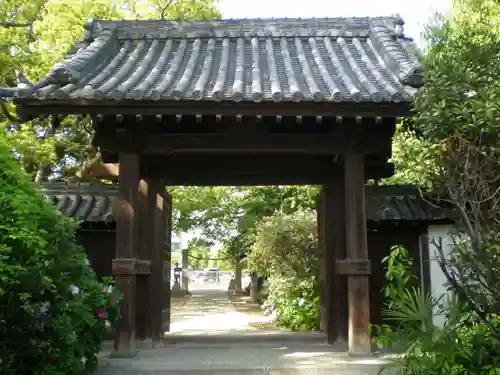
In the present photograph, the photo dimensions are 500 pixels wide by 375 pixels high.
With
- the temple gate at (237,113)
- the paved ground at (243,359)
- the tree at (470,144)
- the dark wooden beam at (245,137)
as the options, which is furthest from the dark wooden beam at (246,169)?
the tree at (470,144)

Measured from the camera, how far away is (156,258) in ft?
29.1

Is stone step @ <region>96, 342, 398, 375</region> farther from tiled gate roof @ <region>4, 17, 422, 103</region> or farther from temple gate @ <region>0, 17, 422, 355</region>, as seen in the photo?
tiled gate roof @ <region>4, 17, 422, 103</region>

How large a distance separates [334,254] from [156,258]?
2835mm

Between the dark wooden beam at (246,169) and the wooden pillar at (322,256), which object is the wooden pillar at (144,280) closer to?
the dark wooden beam at (246,169)

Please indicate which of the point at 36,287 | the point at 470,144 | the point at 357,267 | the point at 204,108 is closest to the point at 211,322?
the point at 357,267

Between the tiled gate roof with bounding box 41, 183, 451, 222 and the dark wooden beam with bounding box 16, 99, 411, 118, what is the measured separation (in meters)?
2.26

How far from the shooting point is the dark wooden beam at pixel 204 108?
22.6ft

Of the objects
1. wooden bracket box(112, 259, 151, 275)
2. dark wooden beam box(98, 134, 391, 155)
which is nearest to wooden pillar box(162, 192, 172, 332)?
dark wooden beam box(98, 134, 391, 155)

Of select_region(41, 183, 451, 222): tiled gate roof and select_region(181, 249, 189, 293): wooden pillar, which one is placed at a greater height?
select_region(41, 183, 451, 222): tiled gate roof

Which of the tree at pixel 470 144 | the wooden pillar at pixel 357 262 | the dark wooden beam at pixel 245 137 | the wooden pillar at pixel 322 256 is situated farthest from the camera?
the wooden pillar at pixel 322 256

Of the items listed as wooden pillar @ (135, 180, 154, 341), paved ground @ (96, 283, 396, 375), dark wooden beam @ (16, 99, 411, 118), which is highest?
dark wooden beam @ (16, 99, 411, 118)

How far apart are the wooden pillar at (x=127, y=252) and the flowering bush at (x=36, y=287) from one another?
1.02m

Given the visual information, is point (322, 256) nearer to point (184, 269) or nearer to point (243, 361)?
point (243, 361)

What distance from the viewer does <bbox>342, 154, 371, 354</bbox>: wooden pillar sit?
24.0 feet
